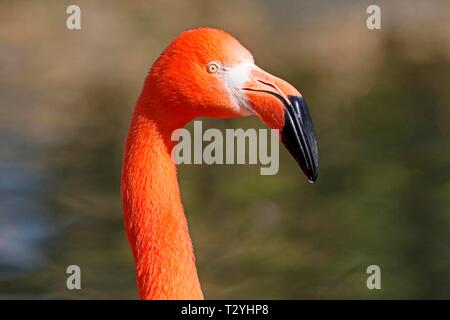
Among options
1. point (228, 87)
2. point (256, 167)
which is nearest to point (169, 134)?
point (228, 87)

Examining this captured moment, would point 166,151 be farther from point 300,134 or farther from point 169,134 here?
point 300,134

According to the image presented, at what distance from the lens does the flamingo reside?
9.70 feet

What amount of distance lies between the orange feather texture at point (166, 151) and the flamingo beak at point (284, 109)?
0.4 inches

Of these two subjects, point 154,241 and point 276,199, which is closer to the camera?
point 154,241

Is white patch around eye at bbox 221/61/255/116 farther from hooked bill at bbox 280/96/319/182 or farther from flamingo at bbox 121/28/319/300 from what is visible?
hooked bill at bbox 280/96/319/182

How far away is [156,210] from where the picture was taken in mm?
2971

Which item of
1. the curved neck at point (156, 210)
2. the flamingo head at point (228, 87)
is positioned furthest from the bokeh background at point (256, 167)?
the flamingo head at point (228, 87)

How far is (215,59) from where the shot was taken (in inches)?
116

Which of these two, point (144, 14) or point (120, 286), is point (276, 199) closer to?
point (120, 286)

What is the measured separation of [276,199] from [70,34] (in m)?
1.81

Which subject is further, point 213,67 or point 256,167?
point 256,167

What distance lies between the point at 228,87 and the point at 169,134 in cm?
21
